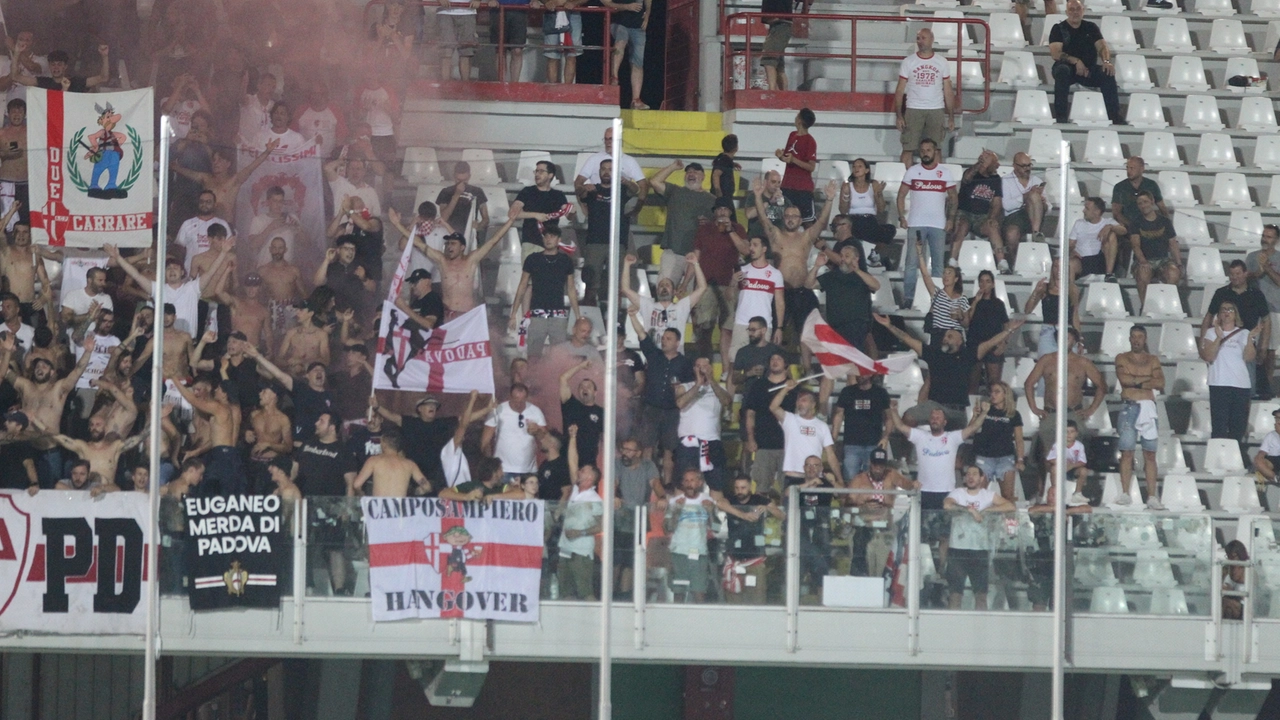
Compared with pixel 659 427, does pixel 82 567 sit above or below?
below

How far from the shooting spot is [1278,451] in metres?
14.3

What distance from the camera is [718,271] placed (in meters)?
14.3

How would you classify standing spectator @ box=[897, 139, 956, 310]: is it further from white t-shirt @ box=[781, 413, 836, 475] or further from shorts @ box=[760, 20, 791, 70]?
shorts @ box=[760, 20, 791, 70]

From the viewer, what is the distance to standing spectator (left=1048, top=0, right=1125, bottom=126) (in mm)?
18109

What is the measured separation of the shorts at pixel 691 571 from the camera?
12133 millimetres

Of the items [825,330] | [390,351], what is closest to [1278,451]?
[825,330]

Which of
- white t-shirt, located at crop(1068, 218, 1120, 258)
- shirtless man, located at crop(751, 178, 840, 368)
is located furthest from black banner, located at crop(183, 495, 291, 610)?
white t-shirt, located at crop(1068, 218, 1120, 258)

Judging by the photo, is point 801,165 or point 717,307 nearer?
point 717,307

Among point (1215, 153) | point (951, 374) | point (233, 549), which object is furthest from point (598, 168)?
point (1215, 153)

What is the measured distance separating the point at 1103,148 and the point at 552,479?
792cm

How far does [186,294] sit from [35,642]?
2713 millimetres

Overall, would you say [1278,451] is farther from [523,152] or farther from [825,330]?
[523,152]

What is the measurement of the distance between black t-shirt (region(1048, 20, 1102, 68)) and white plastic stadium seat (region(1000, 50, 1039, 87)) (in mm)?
559

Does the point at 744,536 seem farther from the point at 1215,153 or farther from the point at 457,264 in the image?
the point at 1215,153
